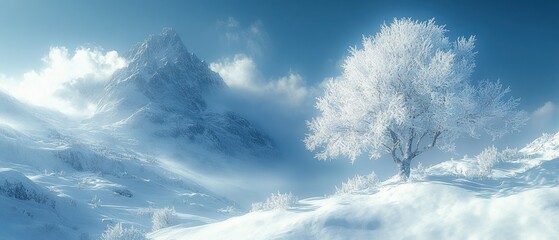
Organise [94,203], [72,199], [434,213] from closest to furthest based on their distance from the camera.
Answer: [434,213] → [72,199] → [94,203]

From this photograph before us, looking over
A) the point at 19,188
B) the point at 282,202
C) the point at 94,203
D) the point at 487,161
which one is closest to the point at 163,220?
the point at 282,202

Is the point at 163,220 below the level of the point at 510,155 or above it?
below

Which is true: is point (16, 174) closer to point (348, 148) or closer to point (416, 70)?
point (348, 148)

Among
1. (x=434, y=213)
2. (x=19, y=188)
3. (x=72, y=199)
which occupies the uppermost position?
(x=72, y=199)

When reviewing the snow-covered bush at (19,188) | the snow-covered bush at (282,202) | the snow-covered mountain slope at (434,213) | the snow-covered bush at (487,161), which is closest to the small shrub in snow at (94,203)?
the snow-covered bush at (19,188)

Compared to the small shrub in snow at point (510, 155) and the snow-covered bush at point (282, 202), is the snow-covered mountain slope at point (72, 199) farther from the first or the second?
the small shrub in snow at point (510, 155)

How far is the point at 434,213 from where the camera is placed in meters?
10.3

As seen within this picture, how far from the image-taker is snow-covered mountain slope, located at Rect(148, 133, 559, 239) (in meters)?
8.95

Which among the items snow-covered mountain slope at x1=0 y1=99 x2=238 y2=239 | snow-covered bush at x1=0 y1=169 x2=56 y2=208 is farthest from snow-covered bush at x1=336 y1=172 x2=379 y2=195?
snow-covered bush at x1=0 y1=169 x2=56 y2=208

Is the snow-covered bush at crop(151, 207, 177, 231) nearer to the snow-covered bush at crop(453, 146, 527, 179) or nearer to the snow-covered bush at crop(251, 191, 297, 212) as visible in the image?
the snow-covered bush at crop(251, 191, 297, 212)

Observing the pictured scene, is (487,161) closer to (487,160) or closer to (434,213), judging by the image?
(487,160)

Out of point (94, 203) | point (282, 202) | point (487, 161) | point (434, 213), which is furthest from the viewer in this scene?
point (94, 203)

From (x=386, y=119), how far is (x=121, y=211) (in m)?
17.5

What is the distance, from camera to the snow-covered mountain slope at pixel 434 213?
895 centimetres
